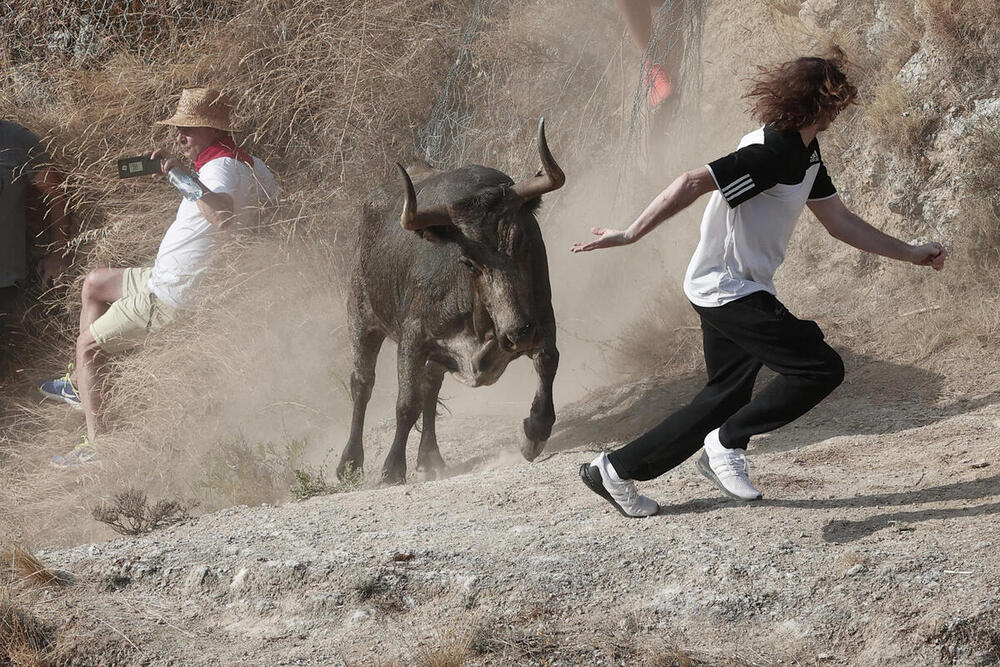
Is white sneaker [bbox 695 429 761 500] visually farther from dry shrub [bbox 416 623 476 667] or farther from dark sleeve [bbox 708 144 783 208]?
dry shrub [bbox 416 623 476 667]

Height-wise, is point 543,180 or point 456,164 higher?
point 543,180

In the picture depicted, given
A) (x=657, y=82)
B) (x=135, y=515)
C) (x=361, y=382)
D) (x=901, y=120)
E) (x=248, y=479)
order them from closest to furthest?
1. (x=135, y=515)
2. (x=248, y=479)
3. (x=361, y=382)
4. (x=901, y=120)
5. (x=657, y=82)

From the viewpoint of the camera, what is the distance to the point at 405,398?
20.4ft

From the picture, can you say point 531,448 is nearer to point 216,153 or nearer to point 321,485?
point 321,485

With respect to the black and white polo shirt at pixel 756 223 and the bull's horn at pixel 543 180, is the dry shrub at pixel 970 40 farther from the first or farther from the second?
the black and white polo shirt at pixel 756 223

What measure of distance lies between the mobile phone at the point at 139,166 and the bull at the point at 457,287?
6.43 feet

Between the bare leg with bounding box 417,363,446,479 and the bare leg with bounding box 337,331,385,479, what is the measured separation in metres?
0.48

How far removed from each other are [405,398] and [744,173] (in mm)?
2961


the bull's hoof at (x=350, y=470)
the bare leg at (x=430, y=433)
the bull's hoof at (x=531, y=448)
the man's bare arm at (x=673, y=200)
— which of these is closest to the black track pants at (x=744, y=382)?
the man's bare arm at (x=673, y=200)

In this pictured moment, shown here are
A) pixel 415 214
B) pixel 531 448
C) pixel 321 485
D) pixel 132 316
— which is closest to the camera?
pixel 415 214

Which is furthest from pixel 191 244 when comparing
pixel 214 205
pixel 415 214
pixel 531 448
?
pixel 531 448

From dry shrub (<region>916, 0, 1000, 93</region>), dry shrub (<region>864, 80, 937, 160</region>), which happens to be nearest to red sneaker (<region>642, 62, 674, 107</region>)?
dry shrub (<region>864, 80, 937, 160</region>)

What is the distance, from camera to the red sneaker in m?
9.48

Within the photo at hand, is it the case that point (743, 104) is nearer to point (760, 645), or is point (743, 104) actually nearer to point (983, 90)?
point (983, 90)
